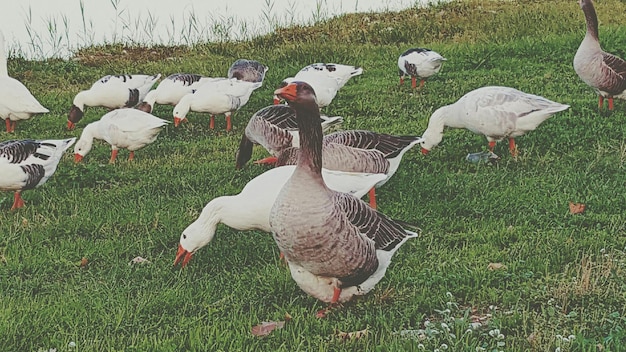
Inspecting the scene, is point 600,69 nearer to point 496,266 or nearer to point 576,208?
point 576,208

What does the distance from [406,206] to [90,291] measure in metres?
3.23

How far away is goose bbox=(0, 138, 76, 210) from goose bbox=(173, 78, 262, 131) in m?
3.32

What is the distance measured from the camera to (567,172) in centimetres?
816

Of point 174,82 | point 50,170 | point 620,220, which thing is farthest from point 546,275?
point 174,82

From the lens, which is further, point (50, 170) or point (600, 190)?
point (50, 170)

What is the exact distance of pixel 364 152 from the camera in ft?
24.3

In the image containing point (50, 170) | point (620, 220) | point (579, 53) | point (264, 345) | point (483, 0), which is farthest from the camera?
point (483, 0)

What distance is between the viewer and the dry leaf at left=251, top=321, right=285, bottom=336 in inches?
185

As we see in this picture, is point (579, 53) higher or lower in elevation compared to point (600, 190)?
higher

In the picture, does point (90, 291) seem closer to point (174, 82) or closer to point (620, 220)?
point (620, 220)

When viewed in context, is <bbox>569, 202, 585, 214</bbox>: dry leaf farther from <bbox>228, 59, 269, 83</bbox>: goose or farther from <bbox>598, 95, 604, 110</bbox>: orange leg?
<bbox>228, 59, 269, 83</bbox>: goose

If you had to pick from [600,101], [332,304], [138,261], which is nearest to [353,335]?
[332,304]

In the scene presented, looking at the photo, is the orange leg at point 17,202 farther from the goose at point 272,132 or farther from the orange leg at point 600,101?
the orange leg at point 600,101

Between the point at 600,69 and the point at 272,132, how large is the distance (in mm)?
4658
